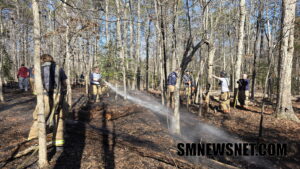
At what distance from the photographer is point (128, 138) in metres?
5.07

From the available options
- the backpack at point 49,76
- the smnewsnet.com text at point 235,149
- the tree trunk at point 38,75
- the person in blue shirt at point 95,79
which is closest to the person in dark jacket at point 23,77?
the person in blue shirt at point 95,79

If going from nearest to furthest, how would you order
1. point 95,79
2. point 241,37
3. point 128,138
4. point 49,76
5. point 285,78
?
point 49,76 → point 128,138 → point 285,78 → point 95,79 → point 241,37

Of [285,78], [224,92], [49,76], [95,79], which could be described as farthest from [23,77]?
[285,78]

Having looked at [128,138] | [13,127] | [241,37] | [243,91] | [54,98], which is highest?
[241,37]

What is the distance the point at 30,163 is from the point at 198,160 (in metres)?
3.35

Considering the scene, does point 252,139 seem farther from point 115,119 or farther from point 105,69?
point 105,69

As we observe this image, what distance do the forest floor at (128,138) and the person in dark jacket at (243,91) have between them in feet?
4.22

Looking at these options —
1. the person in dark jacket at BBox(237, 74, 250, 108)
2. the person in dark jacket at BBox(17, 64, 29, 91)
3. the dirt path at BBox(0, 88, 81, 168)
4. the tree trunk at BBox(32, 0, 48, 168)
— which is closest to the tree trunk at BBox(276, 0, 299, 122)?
the person in dark jacket at BBox(237, 74, 250, 108)

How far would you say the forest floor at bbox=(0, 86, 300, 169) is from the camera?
3566mm

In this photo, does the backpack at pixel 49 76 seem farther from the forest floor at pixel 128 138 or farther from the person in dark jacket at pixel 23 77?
the person in dark jacket at pixel 23 77

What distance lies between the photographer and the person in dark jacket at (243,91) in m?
9.85

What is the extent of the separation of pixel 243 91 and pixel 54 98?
9.41 meters

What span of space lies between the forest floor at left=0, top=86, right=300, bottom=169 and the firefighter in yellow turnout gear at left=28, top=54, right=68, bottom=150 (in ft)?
1.08

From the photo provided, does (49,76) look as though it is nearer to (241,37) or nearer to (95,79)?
(95,79)
